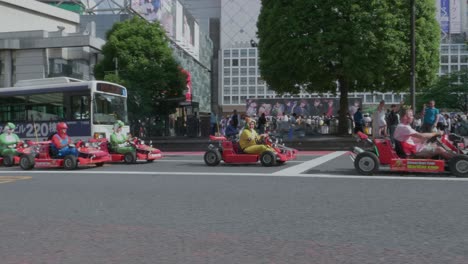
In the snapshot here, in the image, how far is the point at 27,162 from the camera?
550 inches

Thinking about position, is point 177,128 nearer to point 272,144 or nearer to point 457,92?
point 272,144

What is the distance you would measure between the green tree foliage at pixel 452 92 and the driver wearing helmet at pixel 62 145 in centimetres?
4592

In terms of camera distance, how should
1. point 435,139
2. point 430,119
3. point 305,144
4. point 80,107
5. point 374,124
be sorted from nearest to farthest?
point 435,139
point 430,119
point 80,107
point 374,124
point 305,144

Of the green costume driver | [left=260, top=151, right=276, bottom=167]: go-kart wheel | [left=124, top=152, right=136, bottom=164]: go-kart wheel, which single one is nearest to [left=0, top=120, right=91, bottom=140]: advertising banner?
the green costume driver

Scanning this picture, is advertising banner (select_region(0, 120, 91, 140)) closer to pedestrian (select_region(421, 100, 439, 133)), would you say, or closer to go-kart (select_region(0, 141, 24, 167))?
go-kart (select_region(0, 141, 24, 167))

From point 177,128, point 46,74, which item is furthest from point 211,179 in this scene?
point 46,74

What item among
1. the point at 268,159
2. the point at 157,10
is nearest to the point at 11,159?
the point at 268,159

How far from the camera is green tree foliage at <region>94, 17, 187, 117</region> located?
97.0ft

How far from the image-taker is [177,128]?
103 ft

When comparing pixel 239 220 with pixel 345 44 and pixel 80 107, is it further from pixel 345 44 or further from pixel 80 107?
pixel 345 44

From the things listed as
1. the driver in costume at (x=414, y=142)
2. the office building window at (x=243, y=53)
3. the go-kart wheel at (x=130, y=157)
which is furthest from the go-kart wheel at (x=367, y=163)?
the office building window at (x=243, y=53)

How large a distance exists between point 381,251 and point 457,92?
53.5 meters

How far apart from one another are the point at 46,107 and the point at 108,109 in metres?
2.42

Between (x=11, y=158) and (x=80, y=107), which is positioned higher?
(x=80, y=107)
